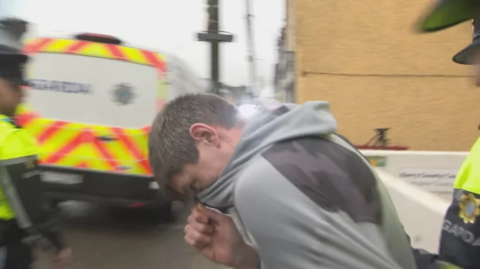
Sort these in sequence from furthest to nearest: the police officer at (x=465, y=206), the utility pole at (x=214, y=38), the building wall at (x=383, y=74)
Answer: the utility pole at (x=214, y=38), the building wall at (x=383, y=74), the police officer at (x=465, y=206)

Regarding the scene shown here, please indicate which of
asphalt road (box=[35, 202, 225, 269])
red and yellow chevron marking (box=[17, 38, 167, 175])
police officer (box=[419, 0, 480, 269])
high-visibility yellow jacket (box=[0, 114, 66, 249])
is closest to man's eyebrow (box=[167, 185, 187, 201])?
police officer (box=[419, 0, 480, 269])

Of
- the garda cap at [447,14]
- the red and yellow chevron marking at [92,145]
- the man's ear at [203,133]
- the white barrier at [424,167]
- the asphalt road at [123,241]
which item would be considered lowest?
the asphalt road at [123,241]

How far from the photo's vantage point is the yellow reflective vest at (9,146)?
8.84 feet

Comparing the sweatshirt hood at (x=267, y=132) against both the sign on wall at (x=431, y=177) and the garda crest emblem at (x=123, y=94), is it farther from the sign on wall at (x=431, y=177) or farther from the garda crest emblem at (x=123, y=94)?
the garda crest emblem at (x=123, y=94)

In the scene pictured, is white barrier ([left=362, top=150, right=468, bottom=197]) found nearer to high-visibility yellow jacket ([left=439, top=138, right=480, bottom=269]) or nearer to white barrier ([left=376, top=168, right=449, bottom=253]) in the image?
white barrier ([left=376, top=168, right=449, bottom=253])

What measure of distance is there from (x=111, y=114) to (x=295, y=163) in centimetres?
613

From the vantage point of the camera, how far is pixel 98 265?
19.4ft

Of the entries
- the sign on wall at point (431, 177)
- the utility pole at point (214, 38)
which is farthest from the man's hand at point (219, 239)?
the utility pole at point (214, 38)

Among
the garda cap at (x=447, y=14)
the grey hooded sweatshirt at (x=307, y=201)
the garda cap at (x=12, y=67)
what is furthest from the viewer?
the garda cap at (x=12, y=67)

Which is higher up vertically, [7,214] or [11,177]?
[11,177]

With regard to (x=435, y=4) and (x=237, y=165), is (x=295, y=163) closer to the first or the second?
(x=237, y=165)

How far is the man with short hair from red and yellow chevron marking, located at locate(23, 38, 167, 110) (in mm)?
5607

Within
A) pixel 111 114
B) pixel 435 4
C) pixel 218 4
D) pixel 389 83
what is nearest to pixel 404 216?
pixel 435 4

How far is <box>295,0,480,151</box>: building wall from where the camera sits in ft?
26.9
